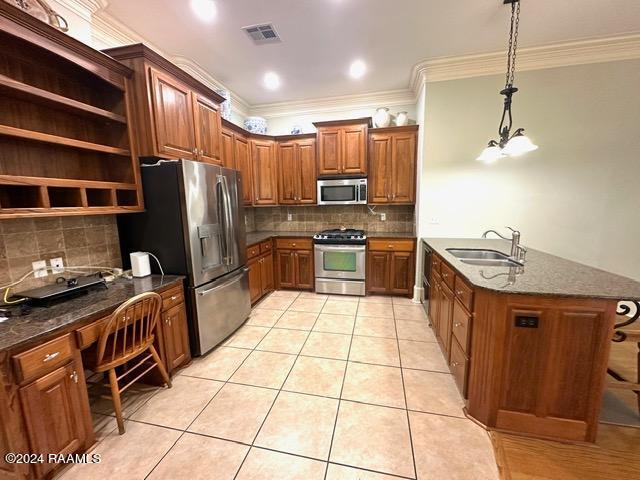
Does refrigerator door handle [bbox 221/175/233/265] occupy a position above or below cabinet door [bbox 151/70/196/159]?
below

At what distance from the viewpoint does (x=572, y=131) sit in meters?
2.94

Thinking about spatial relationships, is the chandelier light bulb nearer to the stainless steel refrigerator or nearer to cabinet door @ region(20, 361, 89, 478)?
the stainless steel refrigerator

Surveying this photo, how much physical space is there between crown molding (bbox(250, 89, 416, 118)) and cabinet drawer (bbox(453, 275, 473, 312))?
127 inches

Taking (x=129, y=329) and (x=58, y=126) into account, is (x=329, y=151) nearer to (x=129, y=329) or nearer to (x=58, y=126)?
(x=58, y=126)

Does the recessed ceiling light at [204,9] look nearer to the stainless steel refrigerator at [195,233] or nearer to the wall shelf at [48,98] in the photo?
the wall shelf at [48,98]

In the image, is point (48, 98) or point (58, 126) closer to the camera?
point (48, 98)

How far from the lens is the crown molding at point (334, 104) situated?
3980 mm

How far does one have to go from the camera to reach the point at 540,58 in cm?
288

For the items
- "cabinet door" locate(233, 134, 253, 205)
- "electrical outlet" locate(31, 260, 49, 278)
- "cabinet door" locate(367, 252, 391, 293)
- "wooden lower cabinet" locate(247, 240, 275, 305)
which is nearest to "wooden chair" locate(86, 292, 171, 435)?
"electrical outlet" locate(31, 260, 49, 278)

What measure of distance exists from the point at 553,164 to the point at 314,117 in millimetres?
3445

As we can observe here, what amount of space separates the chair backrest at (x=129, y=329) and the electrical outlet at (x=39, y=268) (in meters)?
0.69

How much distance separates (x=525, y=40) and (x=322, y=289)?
3.90 meters

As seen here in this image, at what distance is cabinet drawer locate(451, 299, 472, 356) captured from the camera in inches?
69.6

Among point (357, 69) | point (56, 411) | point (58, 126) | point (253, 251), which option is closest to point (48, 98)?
point (58, 126)
